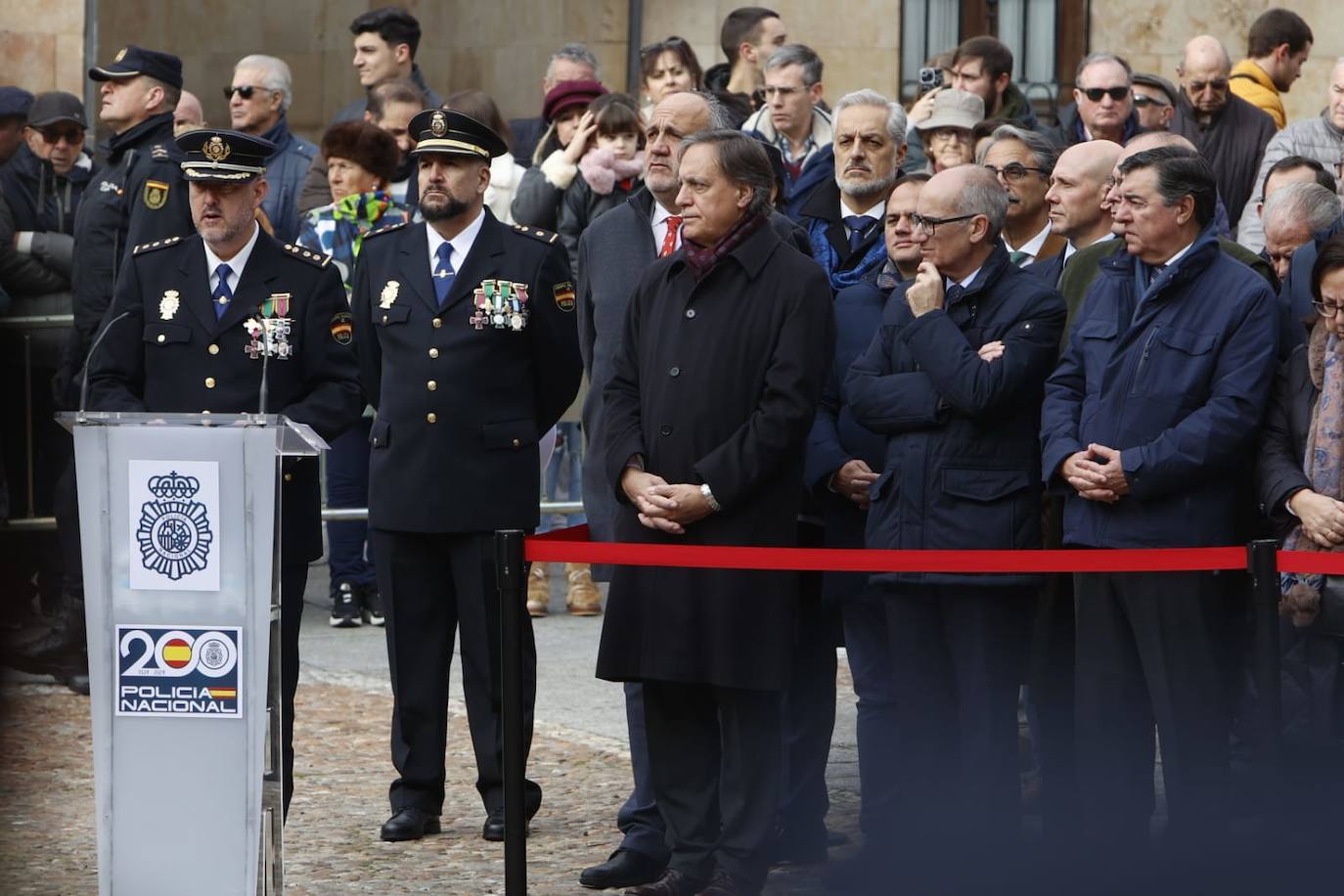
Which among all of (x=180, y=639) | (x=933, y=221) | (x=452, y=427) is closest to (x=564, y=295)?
(x=452, y=427)

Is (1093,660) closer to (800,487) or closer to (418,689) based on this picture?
(800,487)

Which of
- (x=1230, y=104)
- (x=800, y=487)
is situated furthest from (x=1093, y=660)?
→ (x=1230, y=104)

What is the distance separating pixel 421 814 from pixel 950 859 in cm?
170

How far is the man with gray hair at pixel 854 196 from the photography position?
7969 millimetres

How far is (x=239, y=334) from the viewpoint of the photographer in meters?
7.04

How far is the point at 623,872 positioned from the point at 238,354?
6.18 ft

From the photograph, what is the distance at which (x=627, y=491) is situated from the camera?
21.2 feet

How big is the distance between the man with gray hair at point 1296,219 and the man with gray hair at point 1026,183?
71 centimetres

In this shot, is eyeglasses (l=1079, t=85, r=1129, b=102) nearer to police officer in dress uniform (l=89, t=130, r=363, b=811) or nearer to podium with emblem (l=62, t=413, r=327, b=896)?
police officer in dress uniform (l=89, t=130, r=363, b=811)

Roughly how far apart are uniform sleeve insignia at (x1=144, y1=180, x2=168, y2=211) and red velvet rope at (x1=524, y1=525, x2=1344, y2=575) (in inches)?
144

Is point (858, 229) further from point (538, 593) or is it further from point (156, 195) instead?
point (538, 593)

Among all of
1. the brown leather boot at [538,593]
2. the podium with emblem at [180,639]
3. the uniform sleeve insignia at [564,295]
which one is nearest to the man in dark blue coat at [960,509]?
the uniform sleeve insignia at [564,295]

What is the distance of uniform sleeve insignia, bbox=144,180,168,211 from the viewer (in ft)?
30.3

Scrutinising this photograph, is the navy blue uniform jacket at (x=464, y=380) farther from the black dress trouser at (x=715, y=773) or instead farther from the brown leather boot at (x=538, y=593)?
the brown leather boot at (x=538, y=593)
